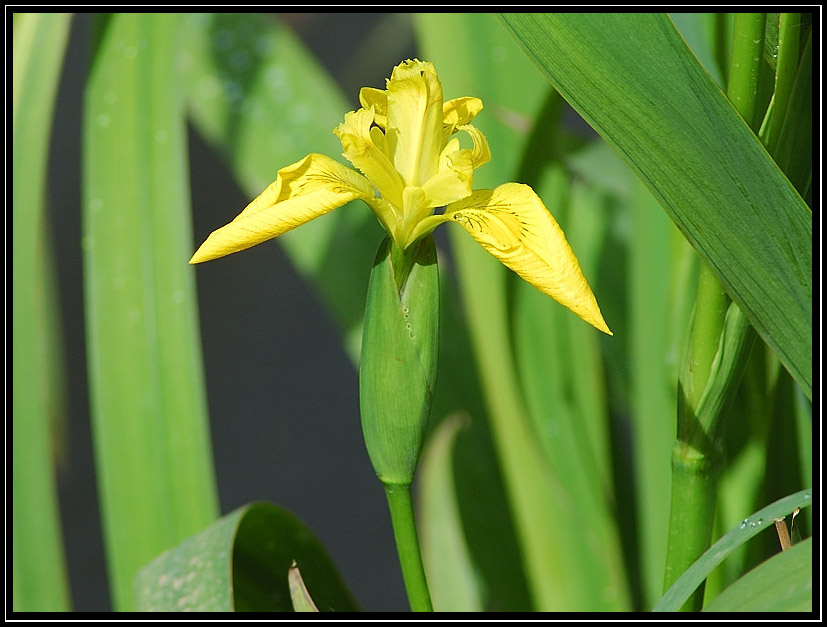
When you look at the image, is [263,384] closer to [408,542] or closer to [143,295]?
[143,295]

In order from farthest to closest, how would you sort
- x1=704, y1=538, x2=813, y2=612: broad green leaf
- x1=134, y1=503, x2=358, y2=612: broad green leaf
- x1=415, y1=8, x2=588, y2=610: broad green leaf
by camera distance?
x1=415, y1=8, x2=588, y2=610: broad green leaf, x1=134, y1=503, x2=358, y2=612: broad green leaf, x1=704, y1=538, x2=813, y2=612: broad green leaf

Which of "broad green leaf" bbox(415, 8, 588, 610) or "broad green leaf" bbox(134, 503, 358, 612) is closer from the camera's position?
"broad green leaf" bbox(134, 503, 358, 612)

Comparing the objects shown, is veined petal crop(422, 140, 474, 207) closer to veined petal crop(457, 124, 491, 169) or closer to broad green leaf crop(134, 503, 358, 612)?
veined petal crop(457, 124, 491, 169)

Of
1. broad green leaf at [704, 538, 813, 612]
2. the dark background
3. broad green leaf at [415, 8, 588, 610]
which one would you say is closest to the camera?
broad green leaf at [704, 538, 813, 612]

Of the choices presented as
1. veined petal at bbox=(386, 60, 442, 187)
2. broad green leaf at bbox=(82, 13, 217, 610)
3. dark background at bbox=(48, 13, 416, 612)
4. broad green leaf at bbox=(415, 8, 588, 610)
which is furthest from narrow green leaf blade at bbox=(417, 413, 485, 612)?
dark background at bbox=(48, 13, 416, 612)

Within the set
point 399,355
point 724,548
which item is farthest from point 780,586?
point 399,355

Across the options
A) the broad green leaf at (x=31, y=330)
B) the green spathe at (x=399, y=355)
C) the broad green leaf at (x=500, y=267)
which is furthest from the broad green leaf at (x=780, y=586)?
the broad green leaf at (x=31, y=330)
